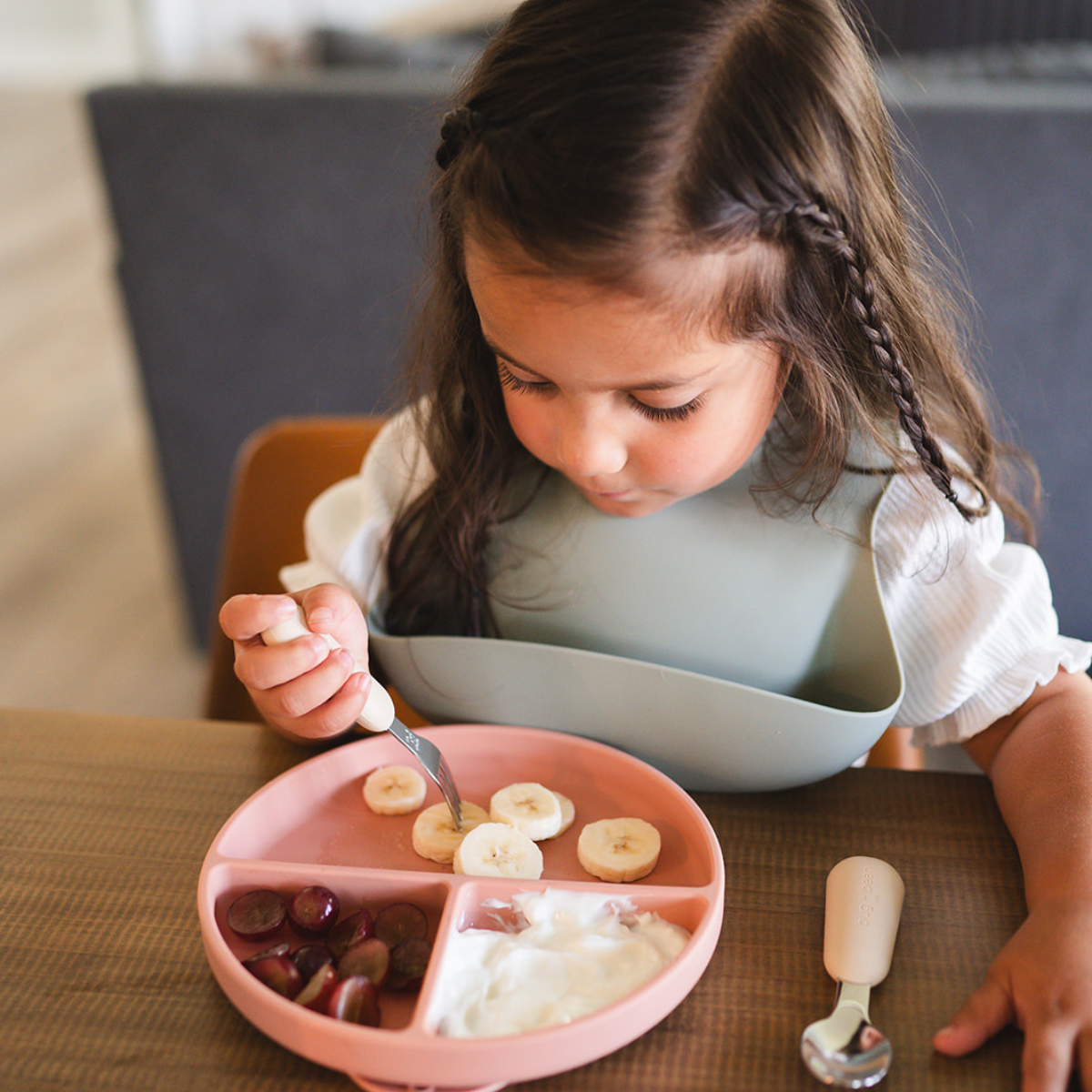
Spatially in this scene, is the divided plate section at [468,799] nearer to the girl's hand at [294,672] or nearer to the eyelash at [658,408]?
the girl's hand at [294,672]

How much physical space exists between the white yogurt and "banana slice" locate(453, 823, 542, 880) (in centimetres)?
4

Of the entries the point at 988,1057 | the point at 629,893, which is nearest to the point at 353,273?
the point at 629,893

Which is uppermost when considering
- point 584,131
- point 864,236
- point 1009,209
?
point 584,131

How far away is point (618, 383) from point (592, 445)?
0.05 metres

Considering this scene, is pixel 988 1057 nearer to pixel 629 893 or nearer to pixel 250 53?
pixel 629 893

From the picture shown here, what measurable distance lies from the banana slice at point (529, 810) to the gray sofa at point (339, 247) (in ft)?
3.60

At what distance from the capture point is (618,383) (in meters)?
0.73

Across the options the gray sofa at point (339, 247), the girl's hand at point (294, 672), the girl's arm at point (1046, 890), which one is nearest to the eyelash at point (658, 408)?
the girl's hand at point (294, 672)

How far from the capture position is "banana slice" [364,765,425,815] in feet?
2.57

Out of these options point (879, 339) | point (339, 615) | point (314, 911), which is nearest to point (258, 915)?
point (314, 911)

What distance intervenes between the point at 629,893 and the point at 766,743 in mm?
165

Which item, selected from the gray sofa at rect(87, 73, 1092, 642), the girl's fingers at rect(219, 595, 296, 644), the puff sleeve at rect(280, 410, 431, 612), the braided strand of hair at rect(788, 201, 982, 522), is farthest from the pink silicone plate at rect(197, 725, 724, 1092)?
the gray sofa at rect(87, 73, 1092, 642)

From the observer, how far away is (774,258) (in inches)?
29.5

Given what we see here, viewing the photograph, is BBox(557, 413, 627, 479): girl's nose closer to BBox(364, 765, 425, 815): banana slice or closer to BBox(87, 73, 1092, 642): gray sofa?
BBox(364, 765, 425, 815): banana slice
